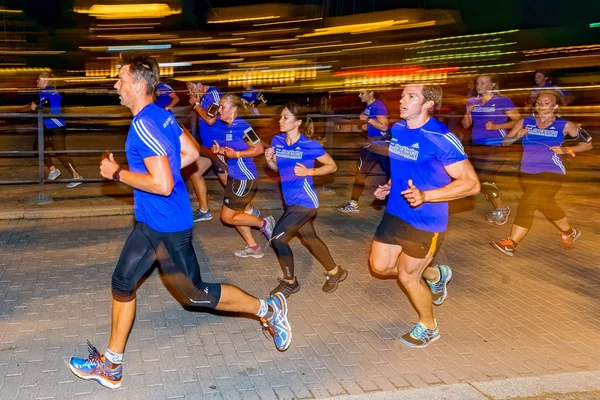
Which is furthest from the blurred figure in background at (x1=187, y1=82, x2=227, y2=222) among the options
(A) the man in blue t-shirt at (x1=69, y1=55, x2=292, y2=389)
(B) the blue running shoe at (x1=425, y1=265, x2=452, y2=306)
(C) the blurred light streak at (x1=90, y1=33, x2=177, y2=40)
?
(C) the blurred light streak at (x1=90, y1=33, x2=177, y2=40)

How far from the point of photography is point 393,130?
4.99 metres

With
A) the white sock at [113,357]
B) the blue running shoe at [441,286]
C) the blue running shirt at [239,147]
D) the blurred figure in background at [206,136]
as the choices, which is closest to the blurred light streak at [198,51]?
the blurred figure in background at [206,136]

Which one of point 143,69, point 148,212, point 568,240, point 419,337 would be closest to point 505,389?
point 419,337

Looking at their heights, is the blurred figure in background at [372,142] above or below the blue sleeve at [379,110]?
below

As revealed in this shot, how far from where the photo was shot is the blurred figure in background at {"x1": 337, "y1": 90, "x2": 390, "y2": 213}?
30.7 ft

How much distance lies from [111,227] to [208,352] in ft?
14.5

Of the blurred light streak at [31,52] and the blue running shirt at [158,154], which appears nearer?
the blue running shirt at [158,154]

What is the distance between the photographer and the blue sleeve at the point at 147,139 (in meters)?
3.81

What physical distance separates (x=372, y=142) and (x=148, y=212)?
20.2 feet

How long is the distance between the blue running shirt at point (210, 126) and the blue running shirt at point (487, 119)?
13.3 feet

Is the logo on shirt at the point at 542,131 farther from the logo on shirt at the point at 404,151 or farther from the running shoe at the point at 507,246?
the logo on shirt at the point at 404,151

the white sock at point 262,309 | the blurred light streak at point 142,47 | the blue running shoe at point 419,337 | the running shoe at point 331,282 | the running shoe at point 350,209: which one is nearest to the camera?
the white sock at point 262,309

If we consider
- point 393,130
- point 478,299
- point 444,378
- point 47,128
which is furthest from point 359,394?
point 47,128

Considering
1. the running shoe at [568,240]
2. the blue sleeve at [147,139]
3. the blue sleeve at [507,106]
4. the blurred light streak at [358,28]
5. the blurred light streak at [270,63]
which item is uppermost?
the blurred light streak at [358,28]
